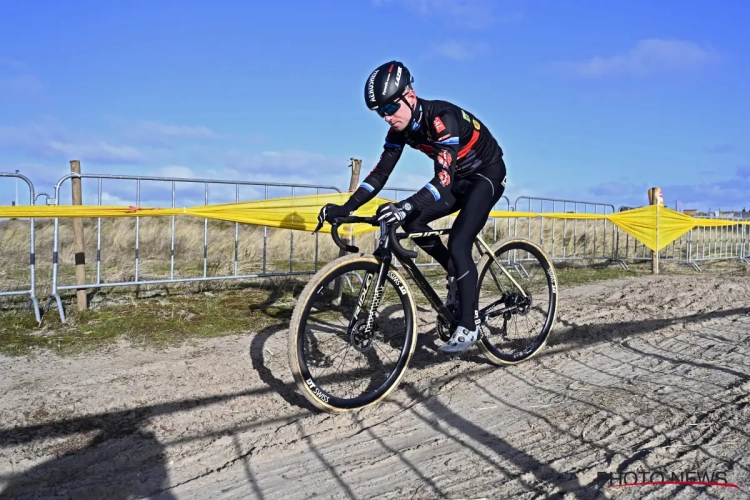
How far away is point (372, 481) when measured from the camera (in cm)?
330

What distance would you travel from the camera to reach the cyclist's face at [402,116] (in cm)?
452

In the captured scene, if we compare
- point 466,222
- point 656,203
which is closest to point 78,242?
point 466,222

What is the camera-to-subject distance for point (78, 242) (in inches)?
288

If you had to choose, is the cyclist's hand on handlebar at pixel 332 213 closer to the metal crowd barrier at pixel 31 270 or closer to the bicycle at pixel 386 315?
the bicycle at pixel 386 315

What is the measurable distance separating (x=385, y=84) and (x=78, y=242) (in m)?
4.76

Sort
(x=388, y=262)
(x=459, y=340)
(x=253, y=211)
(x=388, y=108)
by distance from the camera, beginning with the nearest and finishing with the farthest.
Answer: (x=388, y=108) < (x=388, y=262) < (x=459, y=340) < (x=253, y=211)

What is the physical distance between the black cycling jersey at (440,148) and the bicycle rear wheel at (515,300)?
0.96m

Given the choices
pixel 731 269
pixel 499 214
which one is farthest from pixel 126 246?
pixel 731 269

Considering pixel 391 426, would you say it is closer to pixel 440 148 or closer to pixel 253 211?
pixel 440 148

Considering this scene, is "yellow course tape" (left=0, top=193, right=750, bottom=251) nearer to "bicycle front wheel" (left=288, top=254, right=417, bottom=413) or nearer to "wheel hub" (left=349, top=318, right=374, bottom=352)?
"bicycle front wheel" (left=288, top=254, right=417, bottom=413)

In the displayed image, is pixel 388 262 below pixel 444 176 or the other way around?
below

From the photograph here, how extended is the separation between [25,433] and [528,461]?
3183 mm

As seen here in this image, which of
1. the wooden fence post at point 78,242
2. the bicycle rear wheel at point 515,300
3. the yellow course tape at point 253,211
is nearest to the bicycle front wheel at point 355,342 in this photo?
the bicycle rear wheel at point 515,300

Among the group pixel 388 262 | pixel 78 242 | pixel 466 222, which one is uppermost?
pixel 466 222
